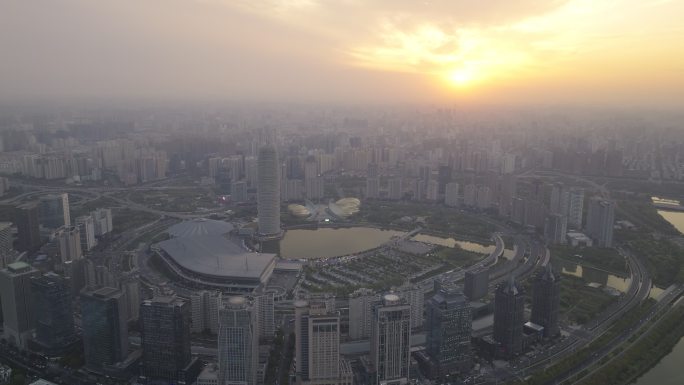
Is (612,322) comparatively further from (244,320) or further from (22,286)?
(22,286)

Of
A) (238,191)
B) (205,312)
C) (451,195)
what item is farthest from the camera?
(451,195)

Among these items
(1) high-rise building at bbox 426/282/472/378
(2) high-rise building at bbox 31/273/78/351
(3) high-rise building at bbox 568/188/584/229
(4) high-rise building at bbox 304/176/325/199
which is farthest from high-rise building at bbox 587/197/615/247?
(2) high-rise building at bbox 31/273/78/351

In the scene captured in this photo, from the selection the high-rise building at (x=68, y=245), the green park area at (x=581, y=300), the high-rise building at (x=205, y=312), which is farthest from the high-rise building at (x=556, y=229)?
the high-rise building at (x=68, y=245)

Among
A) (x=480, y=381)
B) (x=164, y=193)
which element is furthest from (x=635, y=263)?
(x=164, y=193)

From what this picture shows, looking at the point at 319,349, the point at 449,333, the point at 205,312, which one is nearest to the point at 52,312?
the point at 205,312

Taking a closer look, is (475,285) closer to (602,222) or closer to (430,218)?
(602,222)

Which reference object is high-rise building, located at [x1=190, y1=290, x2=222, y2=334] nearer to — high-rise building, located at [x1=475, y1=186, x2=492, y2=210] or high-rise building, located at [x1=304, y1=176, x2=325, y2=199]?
high-rise building, located at [x1=304, y1=176, x2=325, y2=199]

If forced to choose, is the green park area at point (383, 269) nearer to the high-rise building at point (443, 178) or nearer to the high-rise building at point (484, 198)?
the high-rise building at point (484, 198)
